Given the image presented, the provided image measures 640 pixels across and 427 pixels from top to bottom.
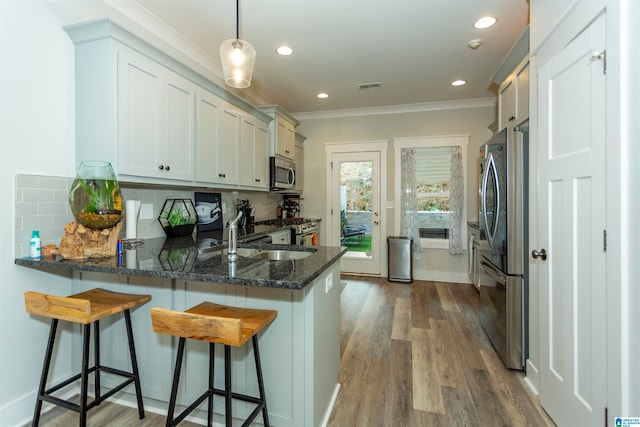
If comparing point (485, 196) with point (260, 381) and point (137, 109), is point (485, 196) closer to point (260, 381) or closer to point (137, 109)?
point (260, 381)

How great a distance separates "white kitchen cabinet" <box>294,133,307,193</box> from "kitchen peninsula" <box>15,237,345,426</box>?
3274mm

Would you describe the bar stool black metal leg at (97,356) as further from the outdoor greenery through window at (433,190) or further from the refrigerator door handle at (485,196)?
the outdoor greenery through window at (433,190)

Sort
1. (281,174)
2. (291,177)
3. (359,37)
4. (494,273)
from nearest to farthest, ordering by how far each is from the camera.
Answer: (494,273), (359,37), (281,174), (291,177)

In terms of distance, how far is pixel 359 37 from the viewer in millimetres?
2861

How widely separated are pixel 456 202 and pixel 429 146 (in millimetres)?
972

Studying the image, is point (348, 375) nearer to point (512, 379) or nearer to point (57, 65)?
point (512, 379)

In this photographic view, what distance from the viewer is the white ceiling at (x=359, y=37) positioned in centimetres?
241

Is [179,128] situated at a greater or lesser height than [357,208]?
greater

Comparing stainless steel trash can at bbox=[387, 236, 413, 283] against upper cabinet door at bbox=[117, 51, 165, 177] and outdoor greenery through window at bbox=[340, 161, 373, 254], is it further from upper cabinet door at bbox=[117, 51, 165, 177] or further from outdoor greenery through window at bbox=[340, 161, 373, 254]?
upper cabinet door at bbox=[117, 51, 165, 177]

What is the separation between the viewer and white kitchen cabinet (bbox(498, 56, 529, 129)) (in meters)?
2.22

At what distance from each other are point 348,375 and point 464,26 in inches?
119

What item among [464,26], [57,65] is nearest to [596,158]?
[464,26]

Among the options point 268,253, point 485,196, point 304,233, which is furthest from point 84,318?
point 304,233

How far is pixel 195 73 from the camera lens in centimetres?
258
